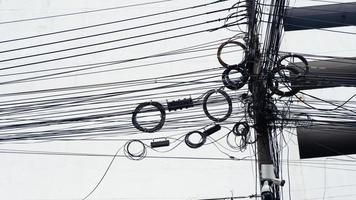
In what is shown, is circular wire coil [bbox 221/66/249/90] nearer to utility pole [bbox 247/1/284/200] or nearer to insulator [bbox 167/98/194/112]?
utility pole [bbox 247/1/284/200]

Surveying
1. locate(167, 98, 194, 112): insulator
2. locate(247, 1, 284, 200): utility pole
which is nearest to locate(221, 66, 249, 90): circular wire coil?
locate(247, 1, 284, 200): utility pole

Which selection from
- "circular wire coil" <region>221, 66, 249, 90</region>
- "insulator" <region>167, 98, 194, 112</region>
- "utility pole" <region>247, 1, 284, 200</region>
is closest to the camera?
"utility pole" <region>247, 1, 284, 200</region>

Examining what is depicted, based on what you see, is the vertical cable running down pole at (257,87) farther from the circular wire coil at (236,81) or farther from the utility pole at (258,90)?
the circular wire coil at (236,81)

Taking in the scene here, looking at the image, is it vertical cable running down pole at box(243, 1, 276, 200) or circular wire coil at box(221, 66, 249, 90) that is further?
circular wire coil at box(221, 66, 249, 90)

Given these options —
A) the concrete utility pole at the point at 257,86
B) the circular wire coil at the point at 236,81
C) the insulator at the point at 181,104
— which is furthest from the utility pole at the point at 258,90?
the insulator at the point at 181,104

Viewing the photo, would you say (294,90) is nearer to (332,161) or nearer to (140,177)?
(332,161)

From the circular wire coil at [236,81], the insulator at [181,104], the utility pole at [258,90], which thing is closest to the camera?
the utility pole at [258,90]

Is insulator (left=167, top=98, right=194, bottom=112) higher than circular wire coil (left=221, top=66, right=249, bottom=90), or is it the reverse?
circular wire coil (left=221, top=66, right=249, bottom=90)

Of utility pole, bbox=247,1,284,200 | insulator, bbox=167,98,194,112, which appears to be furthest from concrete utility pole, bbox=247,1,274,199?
insulator, bbox=167,98,194,112

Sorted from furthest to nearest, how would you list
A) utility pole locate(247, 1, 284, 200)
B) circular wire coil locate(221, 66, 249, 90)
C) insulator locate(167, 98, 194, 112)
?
insulator locate(167, 98, 194, 112) < circular wire coil locate(221, 66, 249, 90) < utility pole locate(247, 1, 284, 200)

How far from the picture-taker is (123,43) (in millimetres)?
11375

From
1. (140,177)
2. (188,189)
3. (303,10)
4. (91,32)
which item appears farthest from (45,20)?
(303,10)

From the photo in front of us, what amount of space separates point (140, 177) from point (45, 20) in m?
5.40

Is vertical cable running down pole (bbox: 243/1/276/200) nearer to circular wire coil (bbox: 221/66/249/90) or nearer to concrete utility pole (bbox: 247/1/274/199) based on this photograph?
concrete utility pole (bbox: 247/1/274/199)
